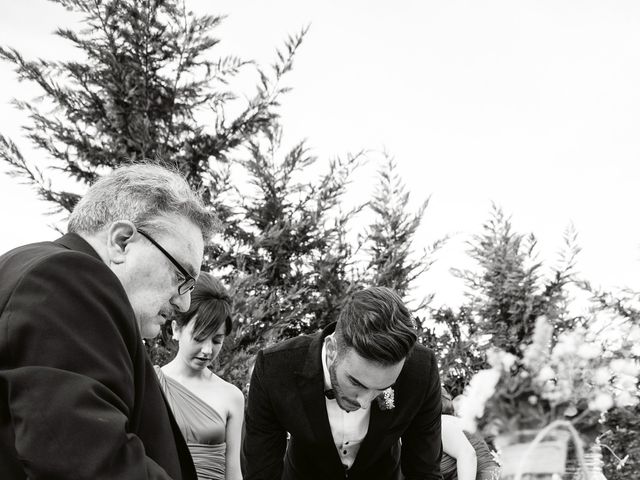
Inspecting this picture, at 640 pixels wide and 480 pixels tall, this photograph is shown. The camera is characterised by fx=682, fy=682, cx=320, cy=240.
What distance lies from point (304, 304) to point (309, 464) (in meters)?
5.22

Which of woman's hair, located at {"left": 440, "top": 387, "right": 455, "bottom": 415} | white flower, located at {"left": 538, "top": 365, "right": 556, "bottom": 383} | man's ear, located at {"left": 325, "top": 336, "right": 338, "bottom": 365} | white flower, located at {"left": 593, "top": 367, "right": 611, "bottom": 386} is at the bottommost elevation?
man's ear, located at {"left": 325, "top": 336, "right": 338, "bottom": 365}

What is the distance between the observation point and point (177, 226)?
75.7 inches

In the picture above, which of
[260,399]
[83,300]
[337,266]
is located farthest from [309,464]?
[337,266]

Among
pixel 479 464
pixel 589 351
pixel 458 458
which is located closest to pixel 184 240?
pixel 589 351

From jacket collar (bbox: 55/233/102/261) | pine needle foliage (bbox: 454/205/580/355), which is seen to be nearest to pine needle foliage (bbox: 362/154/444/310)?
pine needle foliage (bbox: 454/205/580/355)

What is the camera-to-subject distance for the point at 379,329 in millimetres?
3035

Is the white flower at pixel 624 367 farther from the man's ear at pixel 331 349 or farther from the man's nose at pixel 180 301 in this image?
the man's ear at pixel 331 349

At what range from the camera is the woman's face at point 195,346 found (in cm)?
436

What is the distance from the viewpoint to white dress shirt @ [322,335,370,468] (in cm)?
353

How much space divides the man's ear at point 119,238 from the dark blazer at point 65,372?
251 mm

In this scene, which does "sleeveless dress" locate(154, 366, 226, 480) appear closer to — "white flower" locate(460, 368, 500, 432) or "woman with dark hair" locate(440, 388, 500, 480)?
"woman with dark hair" locate(440, 388, 500, 480)

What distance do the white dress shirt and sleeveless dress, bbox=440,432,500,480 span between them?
6.80 ft

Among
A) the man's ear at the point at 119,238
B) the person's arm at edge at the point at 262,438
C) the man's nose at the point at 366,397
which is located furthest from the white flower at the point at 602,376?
the person's arm at edge at the point at 262,438

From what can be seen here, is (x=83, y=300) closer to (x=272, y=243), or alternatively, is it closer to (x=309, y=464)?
(x=309, y=464)
